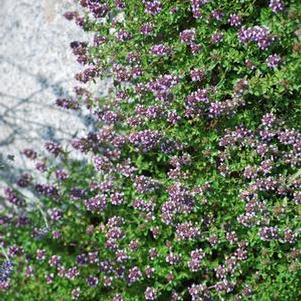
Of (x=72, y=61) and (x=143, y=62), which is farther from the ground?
(x=72, y=61)

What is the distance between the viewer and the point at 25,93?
5.40m

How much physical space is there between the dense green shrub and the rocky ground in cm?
45

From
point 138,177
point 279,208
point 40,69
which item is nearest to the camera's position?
point 279,208

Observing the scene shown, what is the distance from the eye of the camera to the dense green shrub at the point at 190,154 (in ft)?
13.5

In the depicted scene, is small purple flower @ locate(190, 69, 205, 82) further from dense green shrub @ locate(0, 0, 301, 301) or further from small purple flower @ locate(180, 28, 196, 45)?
small purple flower @ locate(180, 28, 196, 45)

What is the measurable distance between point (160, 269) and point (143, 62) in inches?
56.1

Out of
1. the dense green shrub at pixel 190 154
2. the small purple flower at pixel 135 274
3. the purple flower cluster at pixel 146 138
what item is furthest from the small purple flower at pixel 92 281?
the purple flower cluster at pixel 146 138

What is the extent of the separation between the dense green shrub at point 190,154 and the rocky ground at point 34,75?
45 centimetres

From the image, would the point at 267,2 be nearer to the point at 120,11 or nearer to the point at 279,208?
the point at 120,11

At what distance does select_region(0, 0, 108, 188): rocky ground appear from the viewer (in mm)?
5227

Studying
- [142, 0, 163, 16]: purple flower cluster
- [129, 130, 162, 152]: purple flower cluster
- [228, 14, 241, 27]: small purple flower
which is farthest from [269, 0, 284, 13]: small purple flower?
[129, 130, 162, 152]: purple flower cluster

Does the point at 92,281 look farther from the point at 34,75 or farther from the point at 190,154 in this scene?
the point at 34,75

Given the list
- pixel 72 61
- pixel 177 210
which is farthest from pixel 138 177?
pixel 72 61

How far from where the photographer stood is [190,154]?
4.52m
